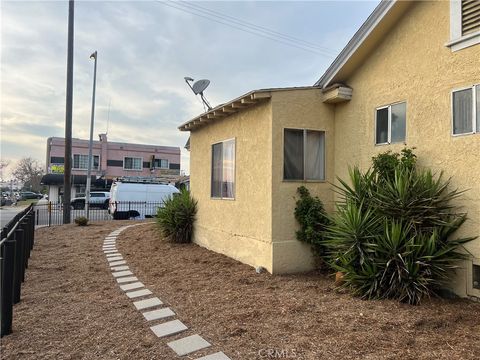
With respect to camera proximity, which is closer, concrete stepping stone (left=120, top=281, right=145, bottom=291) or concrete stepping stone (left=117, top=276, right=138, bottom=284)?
concrete stepping stone (left=120, top=281, right=145, bottom=291)

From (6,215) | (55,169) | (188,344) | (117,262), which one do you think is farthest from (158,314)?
(55,169)

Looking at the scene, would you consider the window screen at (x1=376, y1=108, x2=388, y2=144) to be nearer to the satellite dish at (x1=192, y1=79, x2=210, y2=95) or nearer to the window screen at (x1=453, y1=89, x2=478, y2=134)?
the window screen at (x1=453, y1=89, x2=478, y2=134)

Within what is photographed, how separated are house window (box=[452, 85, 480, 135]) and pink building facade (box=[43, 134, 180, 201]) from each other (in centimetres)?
3620

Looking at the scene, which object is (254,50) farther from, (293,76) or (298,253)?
(298,253)

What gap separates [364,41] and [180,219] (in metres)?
6.89

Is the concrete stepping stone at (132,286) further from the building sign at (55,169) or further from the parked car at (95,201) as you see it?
the building sign at (55,169)

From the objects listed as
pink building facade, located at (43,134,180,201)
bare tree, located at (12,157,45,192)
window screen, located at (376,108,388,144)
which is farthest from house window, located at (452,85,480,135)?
bare tree, located at (12,157,45,192)

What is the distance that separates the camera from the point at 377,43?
22.4ft

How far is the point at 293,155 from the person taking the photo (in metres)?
7.23

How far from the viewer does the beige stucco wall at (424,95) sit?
17.3 ft

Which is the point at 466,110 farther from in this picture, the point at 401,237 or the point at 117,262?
the point at 117,262

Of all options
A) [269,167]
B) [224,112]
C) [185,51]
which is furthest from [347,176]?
[185,51]

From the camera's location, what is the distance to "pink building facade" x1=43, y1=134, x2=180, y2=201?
36316 millimetres

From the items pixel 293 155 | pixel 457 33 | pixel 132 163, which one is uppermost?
pixel 132 163
